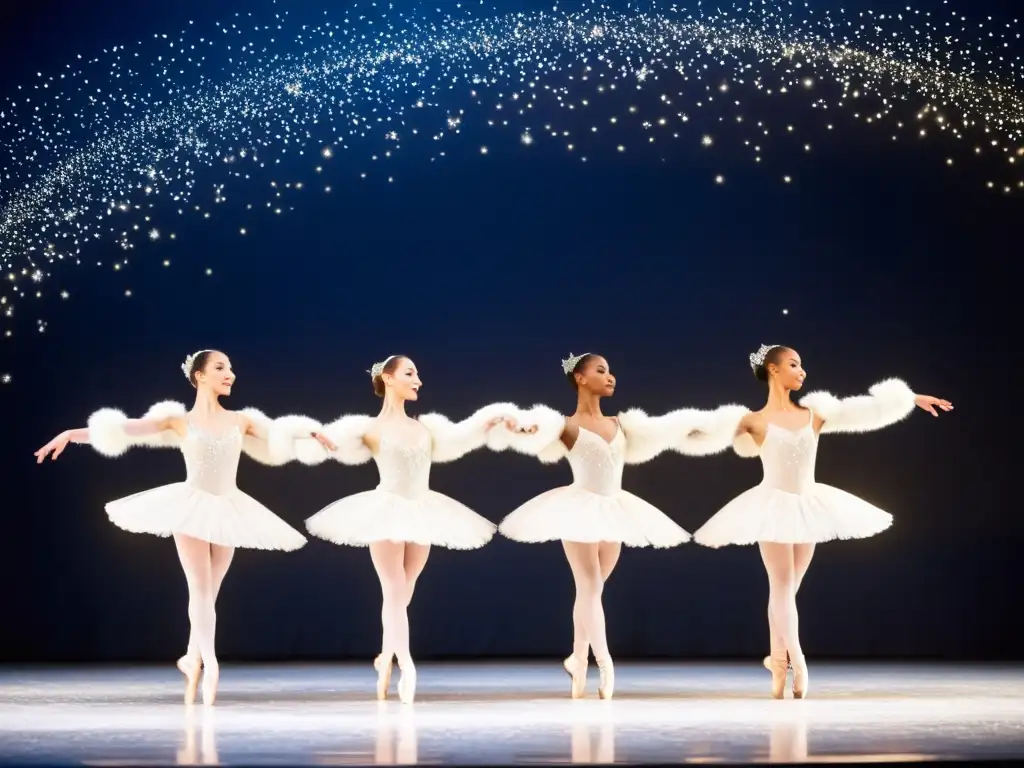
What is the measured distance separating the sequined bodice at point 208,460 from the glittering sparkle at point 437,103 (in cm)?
192

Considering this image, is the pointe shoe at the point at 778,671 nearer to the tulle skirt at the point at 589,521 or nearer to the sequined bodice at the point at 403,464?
the tulle skirt at the point at 589,521

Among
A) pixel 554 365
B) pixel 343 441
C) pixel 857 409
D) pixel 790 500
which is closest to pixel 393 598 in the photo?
pixel 343 441

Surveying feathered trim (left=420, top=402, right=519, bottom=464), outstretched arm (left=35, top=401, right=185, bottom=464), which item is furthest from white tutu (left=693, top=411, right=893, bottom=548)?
outstretched arm (left=35, top=401, right=185, bottom=464)

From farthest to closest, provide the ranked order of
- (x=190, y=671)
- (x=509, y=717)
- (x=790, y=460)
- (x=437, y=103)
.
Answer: (x=437, y=103) < (x=790, y=460) < (x=190, y=671) < (x=509, y=717)

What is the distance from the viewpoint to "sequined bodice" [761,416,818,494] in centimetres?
598

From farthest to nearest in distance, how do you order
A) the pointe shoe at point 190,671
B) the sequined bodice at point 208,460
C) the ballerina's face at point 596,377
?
the ballerina's face at point 596,377, the sequined bodice at point 208,460, the pointe shoe at point 190,671

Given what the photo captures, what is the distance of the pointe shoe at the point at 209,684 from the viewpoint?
554cm

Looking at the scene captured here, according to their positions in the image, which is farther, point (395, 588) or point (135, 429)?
point (135, 429)

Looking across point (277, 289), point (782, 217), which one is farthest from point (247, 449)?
point (782, 217)

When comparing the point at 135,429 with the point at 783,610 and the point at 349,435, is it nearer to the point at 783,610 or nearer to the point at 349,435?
the point at 349,435

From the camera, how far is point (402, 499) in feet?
19.4

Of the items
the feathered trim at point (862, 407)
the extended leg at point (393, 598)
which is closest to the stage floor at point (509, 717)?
the extended leg at point (393, 598)

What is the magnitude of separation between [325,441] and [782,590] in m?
1.93

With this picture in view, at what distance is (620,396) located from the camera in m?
7.76
